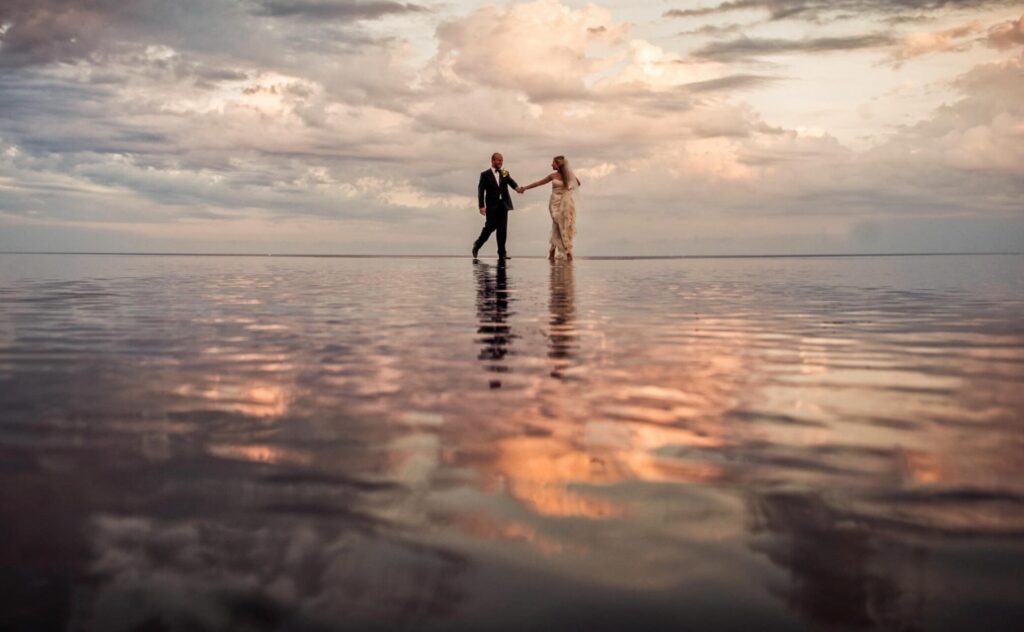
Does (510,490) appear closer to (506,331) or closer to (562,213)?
(506,331)

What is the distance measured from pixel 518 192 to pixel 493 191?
1.15m

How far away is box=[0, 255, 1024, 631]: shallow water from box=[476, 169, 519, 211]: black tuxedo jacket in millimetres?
17433

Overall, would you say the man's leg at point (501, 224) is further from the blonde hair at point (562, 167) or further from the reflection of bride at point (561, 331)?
the reflection of bride at point (561, 331)

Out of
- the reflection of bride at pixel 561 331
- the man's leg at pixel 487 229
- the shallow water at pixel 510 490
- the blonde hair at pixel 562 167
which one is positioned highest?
the blonde hair at pixel 562 167

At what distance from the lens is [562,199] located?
920 inches

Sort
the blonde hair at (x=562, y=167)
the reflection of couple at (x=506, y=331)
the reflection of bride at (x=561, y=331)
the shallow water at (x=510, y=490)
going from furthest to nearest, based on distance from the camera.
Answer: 1. the blonde hair at (x=562, y=167)
2. the reflection of bride at (x=561, y=331)
3. the reflection of couple at (x=506, y=331)
4. the shallow water at (x=510, y=490)

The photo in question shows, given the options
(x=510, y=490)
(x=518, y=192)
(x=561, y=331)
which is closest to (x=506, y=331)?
(x=561, y=331)

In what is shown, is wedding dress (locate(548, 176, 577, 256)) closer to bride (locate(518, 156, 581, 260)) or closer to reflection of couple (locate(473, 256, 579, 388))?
bride (locate(518, 156, 581, 260))

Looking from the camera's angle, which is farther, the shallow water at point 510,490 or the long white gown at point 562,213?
the long white gown at point 562,213

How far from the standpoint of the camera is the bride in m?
22.7

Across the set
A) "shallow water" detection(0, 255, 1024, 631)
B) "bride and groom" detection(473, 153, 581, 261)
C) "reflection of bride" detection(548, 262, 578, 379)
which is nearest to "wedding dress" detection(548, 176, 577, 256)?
"bride and groom" detection(473, 153, 581, 261)

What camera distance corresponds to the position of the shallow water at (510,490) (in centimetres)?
188

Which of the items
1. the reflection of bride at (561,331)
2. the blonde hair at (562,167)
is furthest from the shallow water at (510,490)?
the blonde hair at (562,167)

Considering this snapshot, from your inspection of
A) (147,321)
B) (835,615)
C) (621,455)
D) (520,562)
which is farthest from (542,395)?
(147,321)
